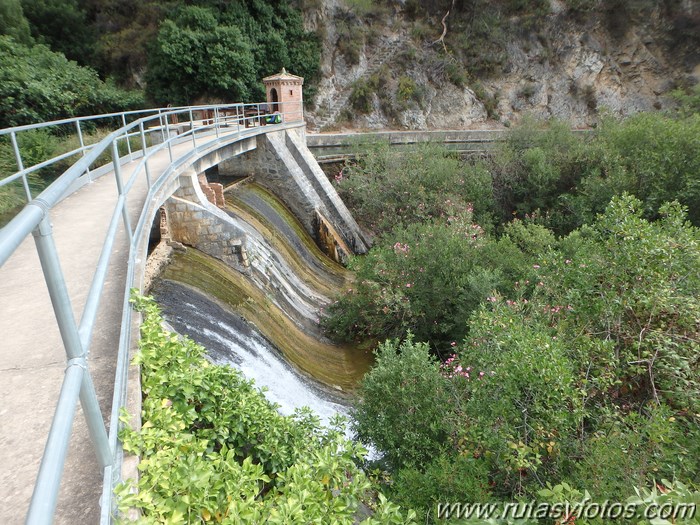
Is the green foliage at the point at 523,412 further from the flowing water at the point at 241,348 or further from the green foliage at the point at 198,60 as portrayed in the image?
the green foliage at the point at 198,60

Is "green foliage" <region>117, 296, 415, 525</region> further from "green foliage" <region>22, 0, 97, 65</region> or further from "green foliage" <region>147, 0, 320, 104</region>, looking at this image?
"green foliage" <region>22, 0, 97, 65</region>

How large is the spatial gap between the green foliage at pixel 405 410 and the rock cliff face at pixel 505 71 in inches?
769

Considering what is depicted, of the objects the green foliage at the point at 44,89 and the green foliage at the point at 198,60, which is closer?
the green foliage at the point at 44,89

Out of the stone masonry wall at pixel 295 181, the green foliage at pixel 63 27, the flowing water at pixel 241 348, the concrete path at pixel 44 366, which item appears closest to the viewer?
the concrete path at pixel 44 366

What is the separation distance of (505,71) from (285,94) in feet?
54.3

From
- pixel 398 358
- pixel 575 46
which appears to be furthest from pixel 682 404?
pixel 575 46

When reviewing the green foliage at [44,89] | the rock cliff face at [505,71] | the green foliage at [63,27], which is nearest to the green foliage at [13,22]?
the green foliage at [44,89]

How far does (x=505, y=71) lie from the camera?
26109 millimetres

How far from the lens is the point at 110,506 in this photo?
1.76 metres

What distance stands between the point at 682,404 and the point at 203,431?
4.32m

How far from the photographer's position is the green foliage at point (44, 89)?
11984mm

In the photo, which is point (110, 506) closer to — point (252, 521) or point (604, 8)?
point (252, 521)

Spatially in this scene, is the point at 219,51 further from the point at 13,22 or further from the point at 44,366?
the point at 44,366

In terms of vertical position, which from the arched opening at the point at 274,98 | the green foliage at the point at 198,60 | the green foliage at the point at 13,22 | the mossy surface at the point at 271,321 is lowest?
the mossy surface at the point at 271,321
